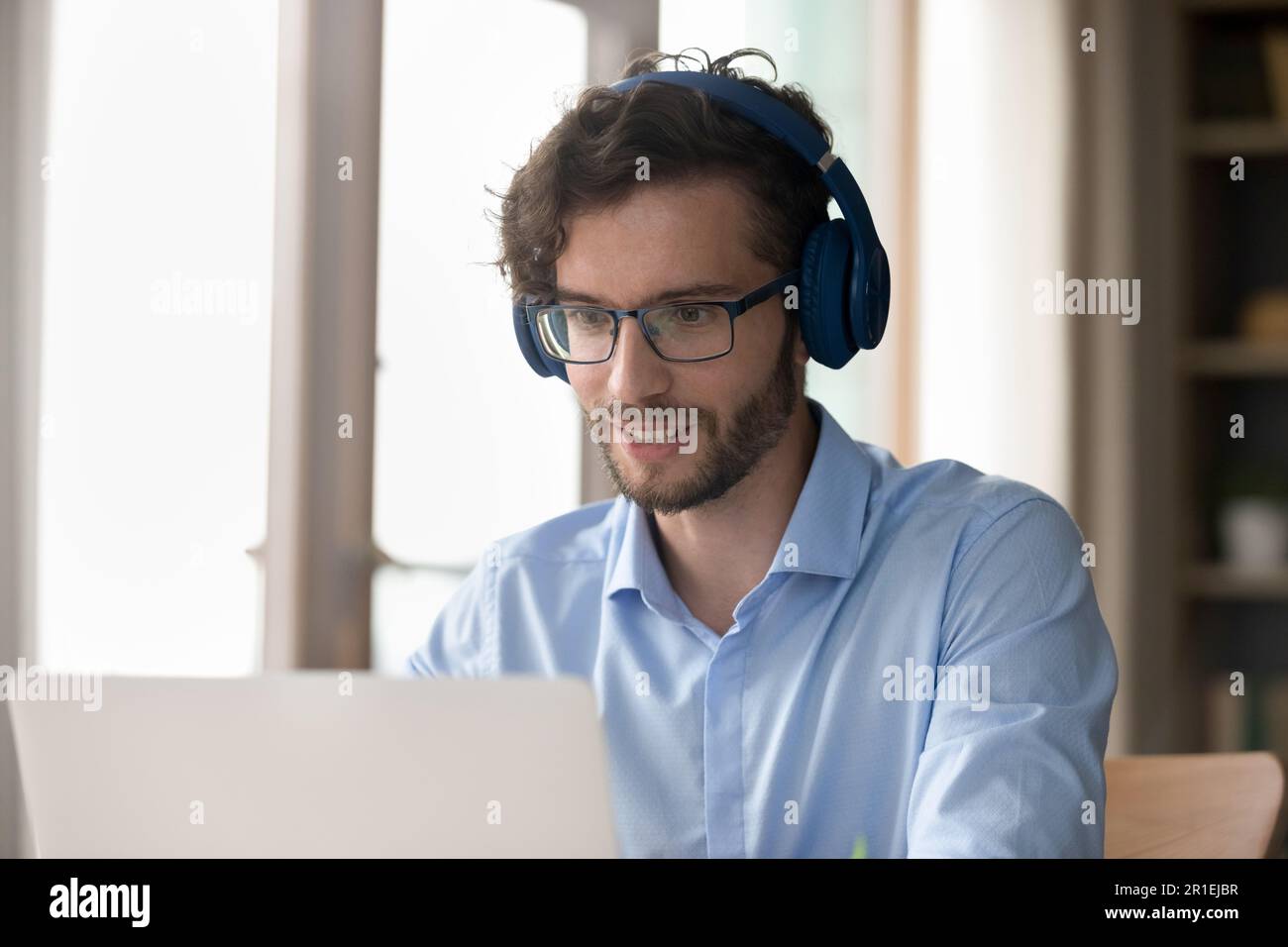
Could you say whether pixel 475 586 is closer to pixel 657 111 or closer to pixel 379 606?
pixel 657 111

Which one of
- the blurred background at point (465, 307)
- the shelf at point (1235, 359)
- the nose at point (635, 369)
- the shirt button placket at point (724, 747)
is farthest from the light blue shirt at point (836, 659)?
the shelf at point (1235, 359)

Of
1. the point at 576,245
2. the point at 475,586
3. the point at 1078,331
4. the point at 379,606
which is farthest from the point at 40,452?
the point at 1078,331

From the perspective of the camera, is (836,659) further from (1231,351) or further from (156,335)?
(1231,351)

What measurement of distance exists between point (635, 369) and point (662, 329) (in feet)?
0.22

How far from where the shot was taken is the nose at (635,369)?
1.06m

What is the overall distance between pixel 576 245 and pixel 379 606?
1.04 metres

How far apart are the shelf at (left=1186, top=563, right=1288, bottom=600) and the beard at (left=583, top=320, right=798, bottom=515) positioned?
183 centimetres

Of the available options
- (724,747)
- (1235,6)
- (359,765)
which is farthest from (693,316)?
(1235,6)

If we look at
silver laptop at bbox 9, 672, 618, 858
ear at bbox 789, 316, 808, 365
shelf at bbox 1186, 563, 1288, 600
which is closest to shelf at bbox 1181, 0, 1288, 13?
shelf at bbox 1186, 563, 1288, 600

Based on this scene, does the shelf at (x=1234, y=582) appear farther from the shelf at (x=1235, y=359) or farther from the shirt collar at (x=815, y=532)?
the shirt collar at (x=815, y=532)

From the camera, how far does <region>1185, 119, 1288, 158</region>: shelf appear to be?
2488 millimetres

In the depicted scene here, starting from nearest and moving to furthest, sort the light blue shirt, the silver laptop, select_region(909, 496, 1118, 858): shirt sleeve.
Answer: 1. the silver laptop
2. select_region(909, 496, 1118, 858): shirt sleeve
3. the light blue shirt

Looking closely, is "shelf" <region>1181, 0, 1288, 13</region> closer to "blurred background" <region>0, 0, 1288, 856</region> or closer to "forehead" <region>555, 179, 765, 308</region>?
"blurred background" <region>0, 0, 1288, 856</region>

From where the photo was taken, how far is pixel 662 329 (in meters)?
1.10
